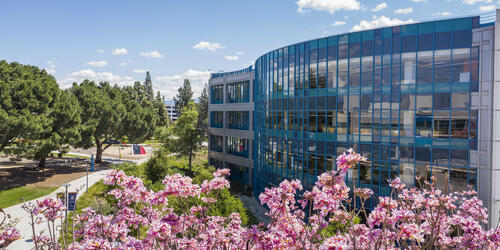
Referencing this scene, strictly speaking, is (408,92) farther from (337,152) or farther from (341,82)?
(337,152)

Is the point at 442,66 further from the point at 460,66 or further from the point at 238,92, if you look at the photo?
the point at 238,92

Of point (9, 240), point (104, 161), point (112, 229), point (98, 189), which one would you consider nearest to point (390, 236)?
point (112, 229)

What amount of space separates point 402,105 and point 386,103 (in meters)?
1.06

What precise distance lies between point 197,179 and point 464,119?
20.4 meters

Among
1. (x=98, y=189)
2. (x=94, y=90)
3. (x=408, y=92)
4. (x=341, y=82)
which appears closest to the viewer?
(x=408, y=92)

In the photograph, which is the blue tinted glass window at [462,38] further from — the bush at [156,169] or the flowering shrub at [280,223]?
the bush at [156,169]

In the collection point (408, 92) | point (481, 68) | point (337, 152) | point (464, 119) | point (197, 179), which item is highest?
point (481, 68)

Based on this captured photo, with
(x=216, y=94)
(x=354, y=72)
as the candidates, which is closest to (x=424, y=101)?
(x=354, y=72)

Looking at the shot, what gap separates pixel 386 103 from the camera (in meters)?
23.1

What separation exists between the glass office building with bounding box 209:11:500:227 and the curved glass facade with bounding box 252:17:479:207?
0.06 metres

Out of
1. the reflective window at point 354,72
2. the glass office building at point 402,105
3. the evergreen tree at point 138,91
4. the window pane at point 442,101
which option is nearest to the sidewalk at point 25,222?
the glass office building at point 402,105

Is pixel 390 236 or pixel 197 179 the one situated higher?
pixel 390 236

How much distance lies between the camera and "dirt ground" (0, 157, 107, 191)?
36.8 meters

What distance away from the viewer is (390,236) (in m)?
6.74
